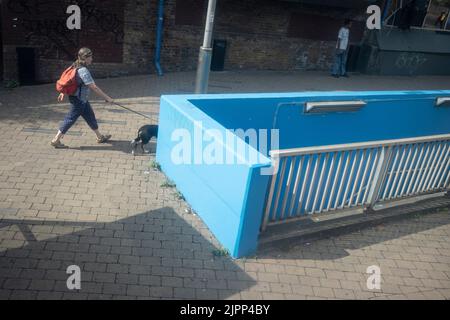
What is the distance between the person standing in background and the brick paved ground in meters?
8.72

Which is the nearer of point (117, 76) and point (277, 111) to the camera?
point (277, 111)

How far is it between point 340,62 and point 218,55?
173 inches

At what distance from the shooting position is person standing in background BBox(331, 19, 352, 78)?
13805 millimetres

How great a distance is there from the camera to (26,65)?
10.4 metres

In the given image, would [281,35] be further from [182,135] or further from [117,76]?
[182,135]

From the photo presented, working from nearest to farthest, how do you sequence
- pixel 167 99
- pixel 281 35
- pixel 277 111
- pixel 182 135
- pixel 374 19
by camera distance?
1. pixel 182 135
2. pixel 167 99
3. pixel 277 111
4. pixel 281 35
5. pixel 374 19

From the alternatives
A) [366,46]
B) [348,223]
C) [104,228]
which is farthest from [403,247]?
[366,46]

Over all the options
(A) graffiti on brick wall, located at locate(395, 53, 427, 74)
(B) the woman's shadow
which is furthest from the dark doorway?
(A) graffiti on brick wall, located at locate(395, 53, 427, 74)

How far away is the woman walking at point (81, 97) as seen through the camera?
6.51m

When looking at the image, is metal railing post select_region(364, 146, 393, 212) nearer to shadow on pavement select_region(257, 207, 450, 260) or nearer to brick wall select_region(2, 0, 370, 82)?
shadow on pavement select_region(257, 207, 450, 260)

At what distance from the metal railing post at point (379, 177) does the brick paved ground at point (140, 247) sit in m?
0.38

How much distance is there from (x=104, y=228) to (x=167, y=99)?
7.01ft

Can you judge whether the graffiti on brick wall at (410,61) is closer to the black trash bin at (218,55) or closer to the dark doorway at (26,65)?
the black trash bin at (218,55)

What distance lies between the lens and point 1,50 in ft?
33.2
